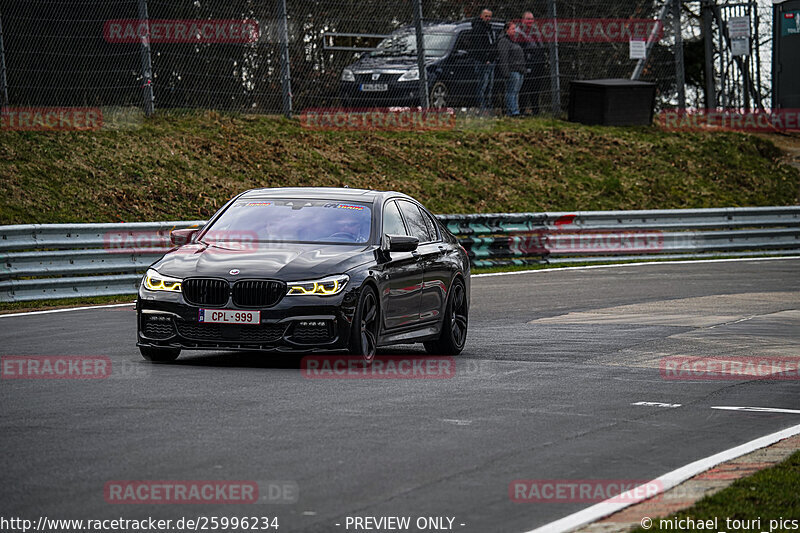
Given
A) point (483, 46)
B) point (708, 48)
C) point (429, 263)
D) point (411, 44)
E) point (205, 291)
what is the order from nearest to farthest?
point (205, 291) → point (429, 263) → point (411, 44) → point (483, 46) → point (708, 48)

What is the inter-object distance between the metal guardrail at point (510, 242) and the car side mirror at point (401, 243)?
705cm

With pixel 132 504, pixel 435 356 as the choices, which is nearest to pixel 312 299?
pixel 435 356

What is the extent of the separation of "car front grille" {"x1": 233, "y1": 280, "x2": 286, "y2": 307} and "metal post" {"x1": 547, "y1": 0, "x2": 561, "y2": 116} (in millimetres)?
21828

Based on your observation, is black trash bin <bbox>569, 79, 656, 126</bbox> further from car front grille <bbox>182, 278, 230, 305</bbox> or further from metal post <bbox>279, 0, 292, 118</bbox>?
car front grille <bbox>182, 278, 230, 305</bbox>

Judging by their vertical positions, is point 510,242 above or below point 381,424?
below

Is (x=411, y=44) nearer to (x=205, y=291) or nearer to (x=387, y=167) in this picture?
(x=387, y=167)

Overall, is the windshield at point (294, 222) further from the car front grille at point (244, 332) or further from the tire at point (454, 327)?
the tire at point (454, 327)

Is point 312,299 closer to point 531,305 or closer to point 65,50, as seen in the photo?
point 531,305

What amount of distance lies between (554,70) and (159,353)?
22196mm

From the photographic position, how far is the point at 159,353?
37.5 feet

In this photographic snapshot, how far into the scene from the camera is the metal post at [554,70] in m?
31.6

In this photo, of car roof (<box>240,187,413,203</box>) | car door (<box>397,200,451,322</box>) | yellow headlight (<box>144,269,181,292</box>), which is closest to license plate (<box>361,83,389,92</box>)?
car door (<box>397,200,451,322</box>)

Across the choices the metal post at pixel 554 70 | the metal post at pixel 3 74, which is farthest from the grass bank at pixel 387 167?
the metal post at pixel 3 74

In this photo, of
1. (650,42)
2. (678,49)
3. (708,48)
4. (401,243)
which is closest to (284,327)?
(401,243)
